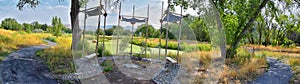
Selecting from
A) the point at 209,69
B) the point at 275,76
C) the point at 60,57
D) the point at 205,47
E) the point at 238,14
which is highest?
the point at 238,14

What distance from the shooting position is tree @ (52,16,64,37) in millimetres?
3939

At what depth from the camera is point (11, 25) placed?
386 centimetres

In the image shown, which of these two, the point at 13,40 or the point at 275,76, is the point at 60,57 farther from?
the point at 275,76

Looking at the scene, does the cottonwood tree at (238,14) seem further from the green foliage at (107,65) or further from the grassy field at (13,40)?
the grassy field at (13,40)

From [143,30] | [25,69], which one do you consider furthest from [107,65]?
[25,69]

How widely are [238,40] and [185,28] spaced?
→ 2.08 meters

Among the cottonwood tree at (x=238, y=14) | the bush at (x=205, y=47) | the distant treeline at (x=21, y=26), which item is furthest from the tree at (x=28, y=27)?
the cottonwood tree at (x=238, y=14)

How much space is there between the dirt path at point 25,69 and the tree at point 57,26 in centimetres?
19

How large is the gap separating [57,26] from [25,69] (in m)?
0.81

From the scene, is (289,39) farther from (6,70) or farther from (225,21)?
(6,70)

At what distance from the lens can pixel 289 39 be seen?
945 centimetres

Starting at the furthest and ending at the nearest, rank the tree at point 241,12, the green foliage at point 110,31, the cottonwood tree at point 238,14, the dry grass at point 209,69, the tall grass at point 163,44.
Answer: the tree at point 241,12 < the cottonwood tree at point 238,14 < the tall grass at point 163,44 < the green foliage at point 110,31 < the dry grass at point 209,69

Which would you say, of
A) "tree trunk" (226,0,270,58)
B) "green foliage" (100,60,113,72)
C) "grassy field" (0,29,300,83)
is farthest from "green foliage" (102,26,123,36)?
"tree trunk" (226,0,270,58)

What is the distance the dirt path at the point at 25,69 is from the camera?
10.6 ft
